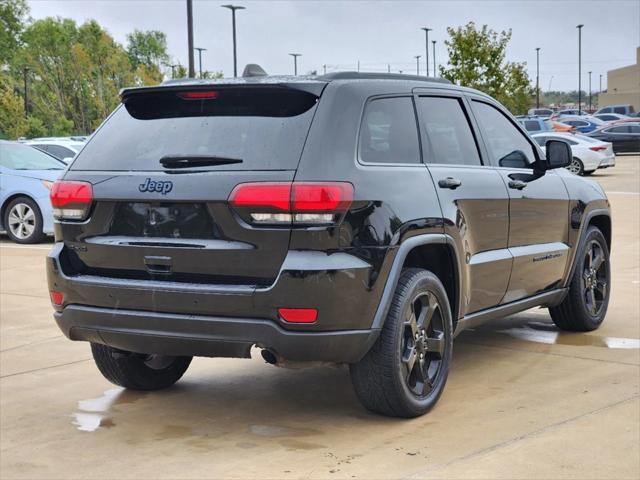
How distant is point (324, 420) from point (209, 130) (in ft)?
5.21

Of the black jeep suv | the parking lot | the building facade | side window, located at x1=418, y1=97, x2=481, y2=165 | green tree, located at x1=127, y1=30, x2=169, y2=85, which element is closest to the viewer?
the parking lot

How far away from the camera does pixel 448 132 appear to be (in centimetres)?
596

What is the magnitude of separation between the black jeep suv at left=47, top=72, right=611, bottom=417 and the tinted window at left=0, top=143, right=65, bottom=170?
9317 mm

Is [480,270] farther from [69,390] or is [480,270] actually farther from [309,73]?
[69,390]

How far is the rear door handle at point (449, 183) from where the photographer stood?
554 cm

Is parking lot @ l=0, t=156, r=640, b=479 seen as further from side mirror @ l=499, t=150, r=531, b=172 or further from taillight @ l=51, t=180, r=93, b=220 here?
side mirror @ l=499, t=150, r=531, b=172

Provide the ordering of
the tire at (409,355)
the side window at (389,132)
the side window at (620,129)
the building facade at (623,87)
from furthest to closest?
the building facade at (623,87) < the side window at (620,129) < the side window at (389,132) < the tire at (409,355)

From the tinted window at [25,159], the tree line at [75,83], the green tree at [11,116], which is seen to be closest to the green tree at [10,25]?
the tree line at [75,83]

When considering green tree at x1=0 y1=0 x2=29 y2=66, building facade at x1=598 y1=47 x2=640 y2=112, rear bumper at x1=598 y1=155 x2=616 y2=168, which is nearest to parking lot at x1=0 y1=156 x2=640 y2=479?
rear bumper at x1=598 y1=155 x2=616 y2=168

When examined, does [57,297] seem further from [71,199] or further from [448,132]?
[448,132]

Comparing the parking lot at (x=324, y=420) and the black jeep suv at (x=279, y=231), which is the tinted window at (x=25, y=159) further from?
the black jeep suv at (x=279, y=231)

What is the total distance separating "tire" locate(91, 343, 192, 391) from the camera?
229 inches

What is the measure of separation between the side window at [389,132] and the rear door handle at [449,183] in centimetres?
18

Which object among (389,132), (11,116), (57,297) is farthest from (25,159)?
(11,116)
